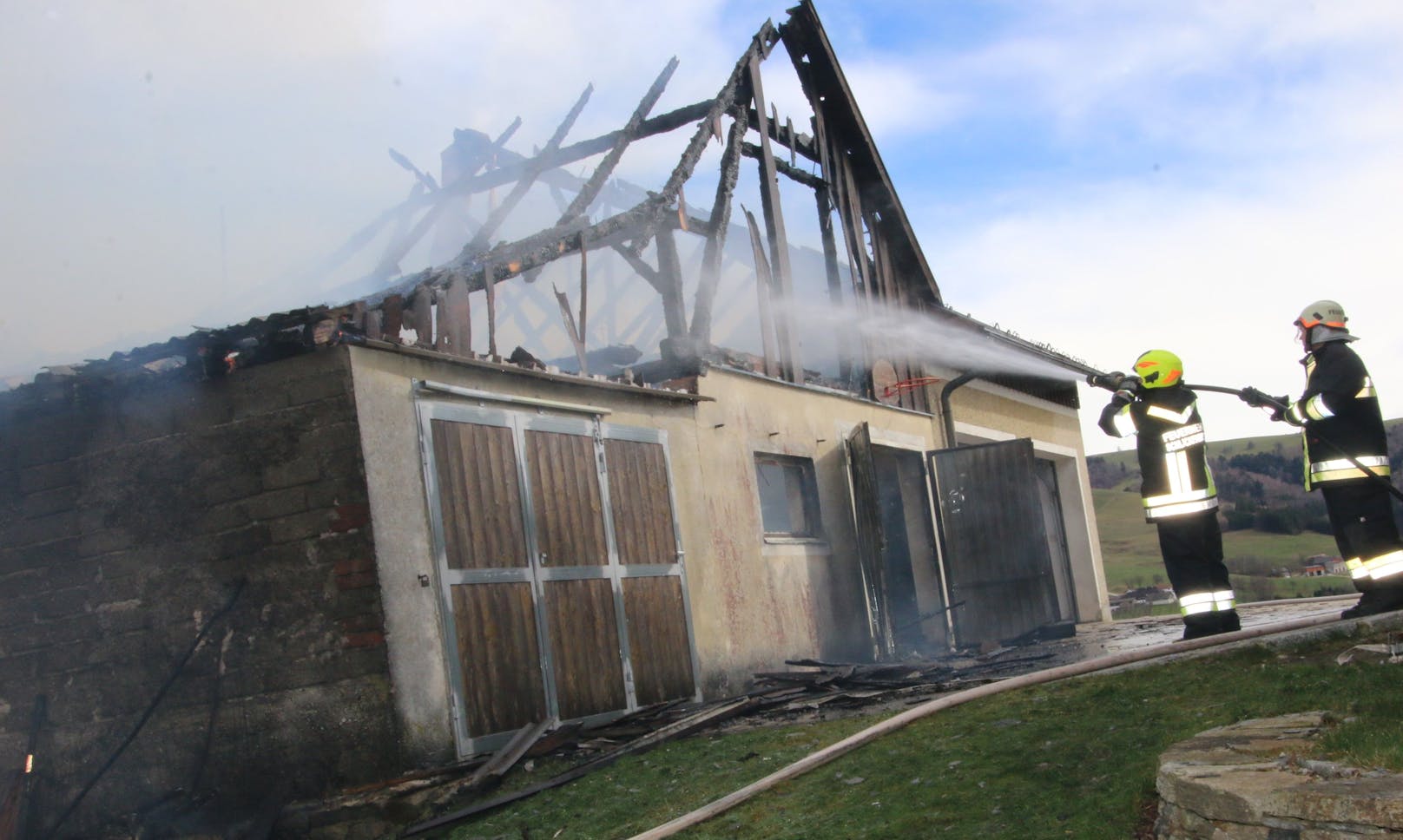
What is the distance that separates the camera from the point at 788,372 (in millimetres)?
13016

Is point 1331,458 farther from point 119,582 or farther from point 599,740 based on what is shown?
point 119,582

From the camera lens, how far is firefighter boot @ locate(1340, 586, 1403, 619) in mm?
6762

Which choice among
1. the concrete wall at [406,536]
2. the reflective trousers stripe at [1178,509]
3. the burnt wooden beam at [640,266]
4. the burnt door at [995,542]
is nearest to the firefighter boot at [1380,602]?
the reflective trousers stripe at [1178,509]

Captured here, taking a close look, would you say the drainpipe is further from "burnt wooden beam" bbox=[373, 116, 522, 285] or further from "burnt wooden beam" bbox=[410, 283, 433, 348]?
"burnt wooden beam" bbox=[410, 283, 433, 348]

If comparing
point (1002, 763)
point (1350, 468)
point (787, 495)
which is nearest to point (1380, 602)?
point (1350, 468)

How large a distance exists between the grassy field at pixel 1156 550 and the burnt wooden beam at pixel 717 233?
12.9 m

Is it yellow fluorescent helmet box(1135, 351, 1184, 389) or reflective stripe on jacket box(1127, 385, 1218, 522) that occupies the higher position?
yellow fluorescent helmet box(1135, 351, 1184, 389)

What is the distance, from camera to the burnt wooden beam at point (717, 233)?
1135cm

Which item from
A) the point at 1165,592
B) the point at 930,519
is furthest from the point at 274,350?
the point at 1165,592

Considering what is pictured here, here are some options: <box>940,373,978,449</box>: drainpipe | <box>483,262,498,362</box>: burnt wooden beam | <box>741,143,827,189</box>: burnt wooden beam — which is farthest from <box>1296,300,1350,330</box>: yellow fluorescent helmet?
<box>940,373,978,449</box>: drainpipe

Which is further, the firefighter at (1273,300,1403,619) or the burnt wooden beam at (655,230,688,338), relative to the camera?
the burnt wooden beam at (655,230,688,338)

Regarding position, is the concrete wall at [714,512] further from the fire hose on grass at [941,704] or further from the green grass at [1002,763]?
the fire hose on grass at [941,704]

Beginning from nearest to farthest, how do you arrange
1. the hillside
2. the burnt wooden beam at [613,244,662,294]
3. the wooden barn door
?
the wooden barn door < the burnt wooden beam at [613,244,662,294] < the hillside

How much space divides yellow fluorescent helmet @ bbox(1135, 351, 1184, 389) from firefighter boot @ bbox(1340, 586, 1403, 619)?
165 centimetres
